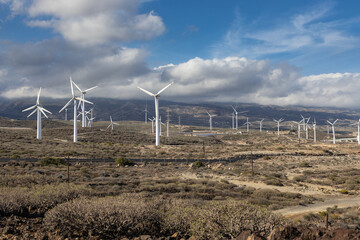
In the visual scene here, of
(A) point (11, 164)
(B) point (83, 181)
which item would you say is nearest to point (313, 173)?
(B) point (83, 181)

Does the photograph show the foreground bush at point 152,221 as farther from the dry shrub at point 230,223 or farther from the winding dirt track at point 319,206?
the winding dirt track at point 319,206

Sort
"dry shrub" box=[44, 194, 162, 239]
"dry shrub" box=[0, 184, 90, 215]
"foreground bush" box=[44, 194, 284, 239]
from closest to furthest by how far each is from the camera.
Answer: "foreground bush" box=[44, 194, 284, 239]
"dry shrub" box=[44, 194, 162, 239]
"dry shrub" box=[0, 184, 90, 215]

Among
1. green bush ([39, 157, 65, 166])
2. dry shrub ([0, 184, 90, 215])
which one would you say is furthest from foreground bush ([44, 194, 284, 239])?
green bush ([39, 157, 65, 166])

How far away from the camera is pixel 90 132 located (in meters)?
127

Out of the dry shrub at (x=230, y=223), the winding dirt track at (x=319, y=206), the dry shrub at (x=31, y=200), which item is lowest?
the winding dirt track at (x=319, y=206)

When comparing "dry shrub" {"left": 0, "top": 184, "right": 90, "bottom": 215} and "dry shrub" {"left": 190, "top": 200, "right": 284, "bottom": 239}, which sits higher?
"dry shrub" {"left": 190, "top": 200, "right": 284, "bottom": 239}

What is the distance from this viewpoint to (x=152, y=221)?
527 inches

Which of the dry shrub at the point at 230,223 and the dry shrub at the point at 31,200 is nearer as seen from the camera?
the dry shrub at the point at 230,223

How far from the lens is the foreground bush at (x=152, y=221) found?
11.4 m

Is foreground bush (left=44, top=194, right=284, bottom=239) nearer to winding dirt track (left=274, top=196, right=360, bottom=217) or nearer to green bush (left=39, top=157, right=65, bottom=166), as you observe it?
winding dirt track (left=274, top=196, right=360, bottom=217)

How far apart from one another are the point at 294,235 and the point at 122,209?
726 centimetres

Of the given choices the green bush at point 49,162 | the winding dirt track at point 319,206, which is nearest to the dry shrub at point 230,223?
the winding dirt track at point 319,206

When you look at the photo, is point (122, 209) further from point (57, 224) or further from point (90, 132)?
point (90, 132)

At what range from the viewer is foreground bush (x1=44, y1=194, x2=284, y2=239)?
11352mm
